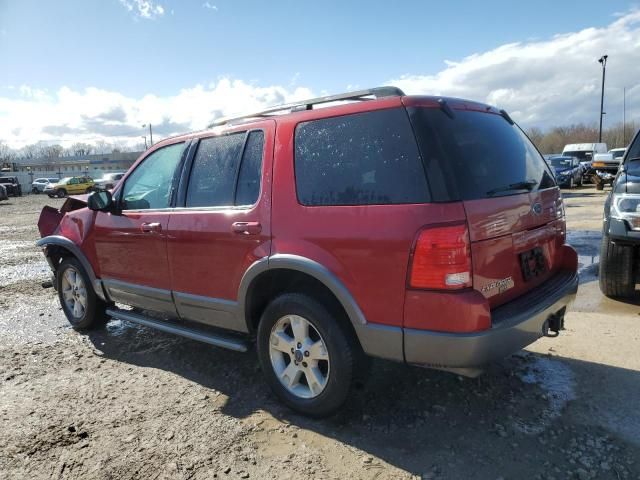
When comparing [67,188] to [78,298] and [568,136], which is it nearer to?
[78,298]

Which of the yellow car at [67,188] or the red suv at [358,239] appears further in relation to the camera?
the yellow car at [67,188]

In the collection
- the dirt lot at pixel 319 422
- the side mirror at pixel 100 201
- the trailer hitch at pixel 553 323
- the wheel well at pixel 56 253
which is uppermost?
the side mirror at pixel 100 201

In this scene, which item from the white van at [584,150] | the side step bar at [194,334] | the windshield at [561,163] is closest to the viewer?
the side step bar at [194,334]

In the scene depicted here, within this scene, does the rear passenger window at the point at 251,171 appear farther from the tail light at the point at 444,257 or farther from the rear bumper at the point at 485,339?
the rear bumper at the point at 485,339

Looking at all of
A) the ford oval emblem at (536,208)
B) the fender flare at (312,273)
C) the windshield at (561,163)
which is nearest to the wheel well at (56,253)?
the fender flare at (312,273)

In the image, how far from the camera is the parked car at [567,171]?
2288 cm

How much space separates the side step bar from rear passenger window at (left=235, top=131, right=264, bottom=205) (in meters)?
1.02

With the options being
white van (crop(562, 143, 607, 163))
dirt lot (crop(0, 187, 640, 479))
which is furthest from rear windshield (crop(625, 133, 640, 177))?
white van (crop(562, 143, 607, 163))

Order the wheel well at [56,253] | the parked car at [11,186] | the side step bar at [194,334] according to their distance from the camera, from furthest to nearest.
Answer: the parked car at [11,186], the wheel well at [56,253], the side step bar at [194,334]

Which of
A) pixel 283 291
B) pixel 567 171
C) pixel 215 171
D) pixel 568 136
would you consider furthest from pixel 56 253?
pixel 568 136

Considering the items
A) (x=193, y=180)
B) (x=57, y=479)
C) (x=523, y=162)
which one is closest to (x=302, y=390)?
(x=57, y=479)

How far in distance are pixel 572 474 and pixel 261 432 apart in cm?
176

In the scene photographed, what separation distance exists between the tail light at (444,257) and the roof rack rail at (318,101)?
34.5 inches

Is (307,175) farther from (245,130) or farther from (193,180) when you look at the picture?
(193,180)
